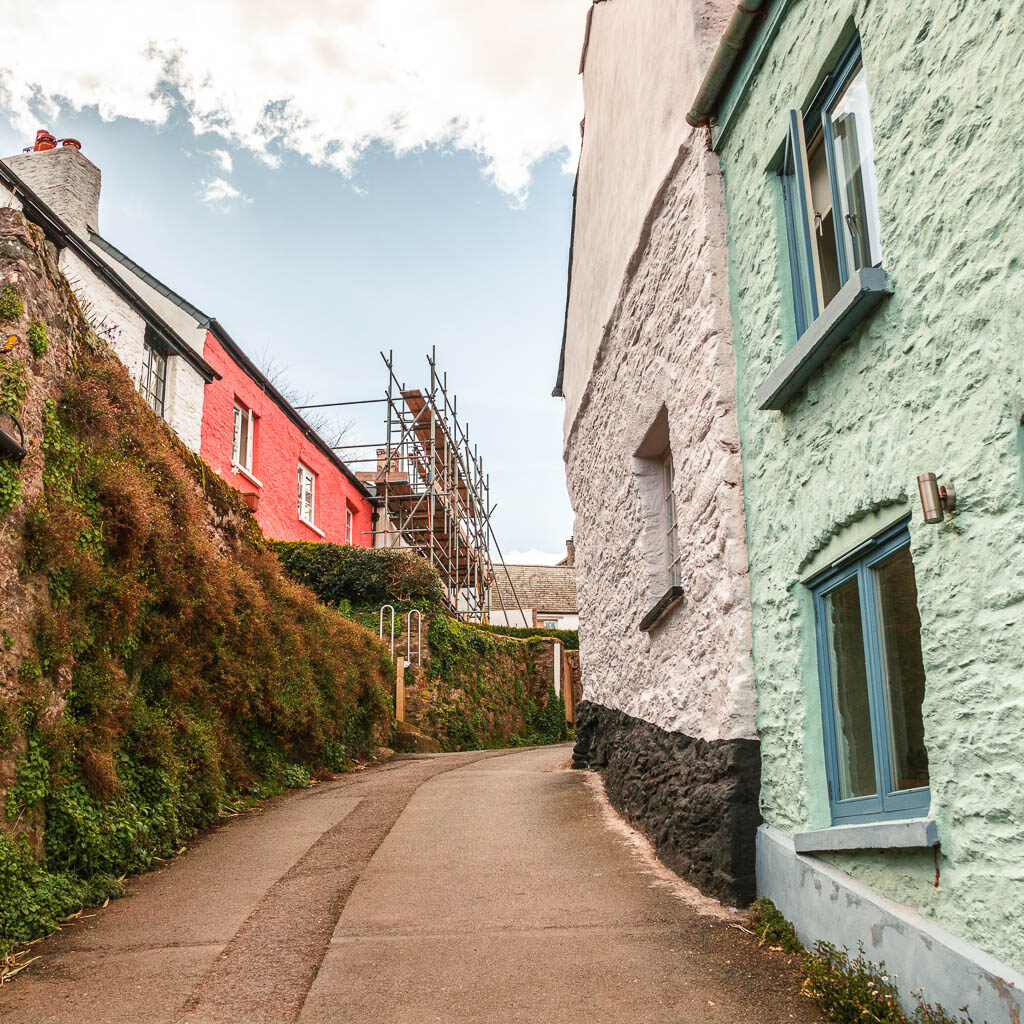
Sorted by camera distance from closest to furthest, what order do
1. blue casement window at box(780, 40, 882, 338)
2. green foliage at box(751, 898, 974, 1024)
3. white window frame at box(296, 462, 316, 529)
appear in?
1. green foliage at box(751, 898, 974, 1024)
2. blue casement window at box(780, 40, 882, 338)
3. white window frame at box(296, 462, 316, 529)

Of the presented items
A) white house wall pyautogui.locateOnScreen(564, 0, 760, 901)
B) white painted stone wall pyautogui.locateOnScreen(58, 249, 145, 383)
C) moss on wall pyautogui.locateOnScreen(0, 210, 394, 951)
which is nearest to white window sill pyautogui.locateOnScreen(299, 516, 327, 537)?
white painted stone wall pyautogui.locateOnScreen(58, 249, 145, 383)

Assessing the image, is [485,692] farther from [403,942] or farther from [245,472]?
[403,942]

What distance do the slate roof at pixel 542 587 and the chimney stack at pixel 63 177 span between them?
81.2 feet

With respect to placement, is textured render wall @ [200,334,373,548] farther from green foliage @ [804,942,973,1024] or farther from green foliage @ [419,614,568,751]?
green foliage @ [804,942,973,1024]

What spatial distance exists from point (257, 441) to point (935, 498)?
17608 millimetres

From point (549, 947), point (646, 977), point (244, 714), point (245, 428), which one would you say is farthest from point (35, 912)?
point (245, 428)

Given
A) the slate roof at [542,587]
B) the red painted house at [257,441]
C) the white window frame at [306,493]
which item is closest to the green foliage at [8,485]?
the red painted house at [257,441]

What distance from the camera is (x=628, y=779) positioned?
8141 millimetres

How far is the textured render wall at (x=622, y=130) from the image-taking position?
21.4ft

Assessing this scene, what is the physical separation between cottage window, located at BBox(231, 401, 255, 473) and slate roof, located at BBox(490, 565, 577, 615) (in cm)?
2120

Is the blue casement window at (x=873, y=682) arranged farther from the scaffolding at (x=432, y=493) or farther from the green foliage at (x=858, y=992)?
the scaffolding at (x=432, y=493)

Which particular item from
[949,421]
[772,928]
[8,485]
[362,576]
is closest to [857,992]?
[772,928]

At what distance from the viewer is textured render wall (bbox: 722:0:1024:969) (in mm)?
3090

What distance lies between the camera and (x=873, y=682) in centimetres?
418
